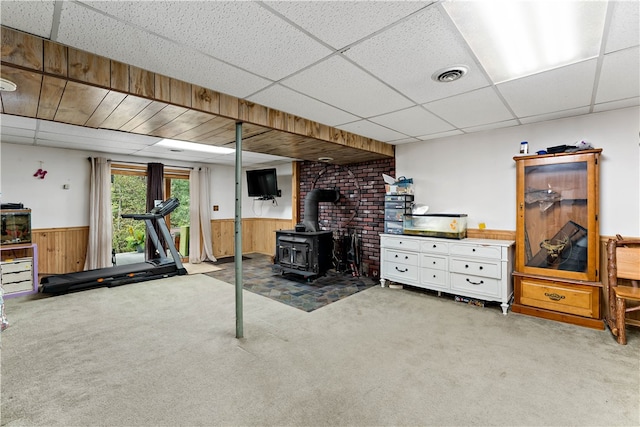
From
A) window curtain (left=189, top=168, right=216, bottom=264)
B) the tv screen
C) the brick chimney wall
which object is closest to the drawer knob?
the brick chimney wall

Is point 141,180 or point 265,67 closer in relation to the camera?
point 265,67

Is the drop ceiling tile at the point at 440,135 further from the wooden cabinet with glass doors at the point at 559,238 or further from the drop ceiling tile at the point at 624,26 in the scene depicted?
the drop ceiling tile at the point at 624,26

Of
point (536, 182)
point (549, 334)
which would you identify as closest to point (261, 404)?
point (549, 334)

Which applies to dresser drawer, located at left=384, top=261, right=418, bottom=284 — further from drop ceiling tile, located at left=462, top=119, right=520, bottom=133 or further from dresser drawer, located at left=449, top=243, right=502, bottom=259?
drop ceiling tile, located at left=462, top=119, right=520, bottom=133

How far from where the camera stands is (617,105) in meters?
3.05

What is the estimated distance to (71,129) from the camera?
12.7 ft

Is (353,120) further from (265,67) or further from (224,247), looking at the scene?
(224,247)

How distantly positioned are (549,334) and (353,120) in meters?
3.04

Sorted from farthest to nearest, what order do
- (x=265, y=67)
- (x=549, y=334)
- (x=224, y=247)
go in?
(x=224, y=247), (x=549, y=334), (x=265, y=67)

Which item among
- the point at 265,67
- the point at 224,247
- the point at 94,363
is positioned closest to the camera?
the point at 265,67

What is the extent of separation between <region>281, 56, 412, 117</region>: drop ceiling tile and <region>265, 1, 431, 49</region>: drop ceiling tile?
1.09 ft

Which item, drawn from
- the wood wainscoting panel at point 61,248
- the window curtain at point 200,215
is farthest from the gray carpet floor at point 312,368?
the window curtain at point 200,215

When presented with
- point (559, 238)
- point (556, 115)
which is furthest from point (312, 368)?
point (556, 115)

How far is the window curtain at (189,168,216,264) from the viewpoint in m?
6.64
